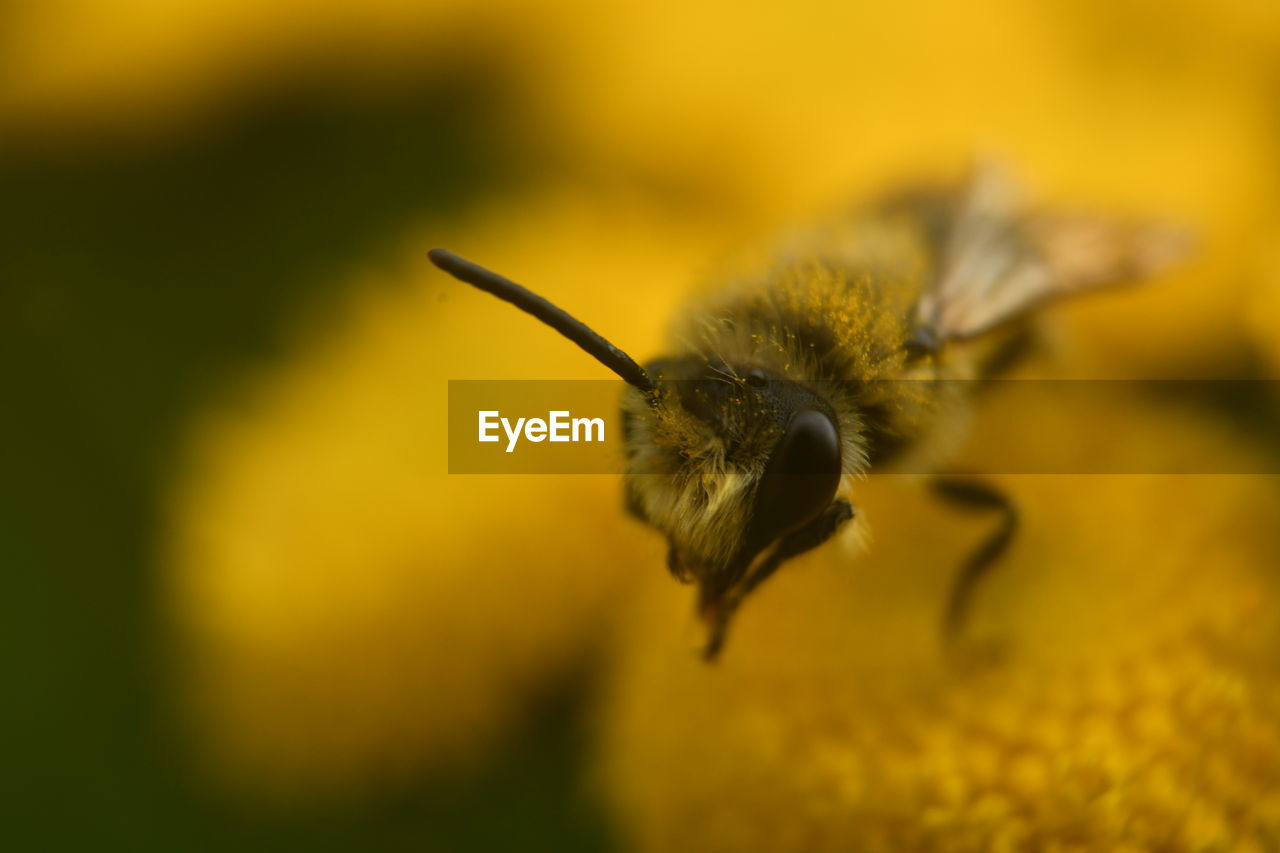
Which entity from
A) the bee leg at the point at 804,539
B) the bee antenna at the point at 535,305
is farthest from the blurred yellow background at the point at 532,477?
the bee antenna at the point at 535,305

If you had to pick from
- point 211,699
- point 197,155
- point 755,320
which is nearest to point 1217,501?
point 755,320

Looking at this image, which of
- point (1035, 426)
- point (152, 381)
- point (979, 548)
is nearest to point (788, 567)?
point (979, 548)

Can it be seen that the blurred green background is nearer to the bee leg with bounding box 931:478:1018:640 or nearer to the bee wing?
the bee leg with bounding box 931:478:1018:640

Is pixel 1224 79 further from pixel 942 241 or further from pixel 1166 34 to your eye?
pixel 942 241

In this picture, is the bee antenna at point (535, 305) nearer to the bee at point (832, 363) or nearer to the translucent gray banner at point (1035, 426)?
the bee at point (832, 363)

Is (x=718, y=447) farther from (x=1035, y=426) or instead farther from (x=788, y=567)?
(x=1035, y=426)

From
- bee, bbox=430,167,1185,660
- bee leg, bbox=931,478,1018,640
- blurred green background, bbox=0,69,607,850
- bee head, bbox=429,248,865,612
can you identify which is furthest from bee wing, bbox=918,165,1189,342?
blurred green background, bbox=0,69,607,850
